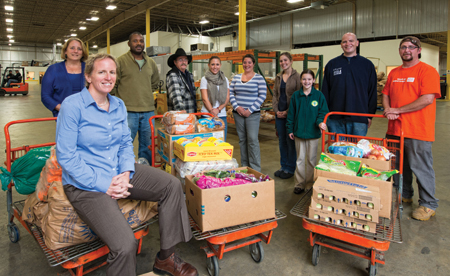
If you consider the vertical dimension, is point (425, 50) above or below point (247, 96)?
above

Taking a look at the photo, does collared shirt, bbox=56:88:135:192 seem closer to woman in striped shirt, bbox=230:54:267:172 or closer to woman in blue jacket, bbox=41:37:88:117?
woman in blue jacket, bbox=41:37:88:117

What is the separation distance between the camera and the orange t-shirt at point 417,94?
2.75 m

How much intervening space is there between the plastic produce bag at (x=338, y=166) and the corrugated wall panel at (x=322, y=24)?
1633 centimetres

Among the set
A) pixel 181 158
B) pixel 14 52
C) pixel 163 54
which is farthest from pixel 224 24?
pixel 14 52

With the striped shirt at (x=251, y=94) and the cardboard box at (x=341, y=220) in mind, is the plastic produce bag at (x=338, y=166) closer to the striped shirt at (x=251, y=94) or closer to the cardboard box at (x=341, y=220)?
the cardboard box at (x=341, y=220)

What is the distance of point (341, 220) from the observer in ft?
6.89

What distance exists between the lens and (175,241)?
76.9 inches

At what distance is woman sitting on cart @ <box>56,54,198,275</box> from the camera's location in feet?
5.59

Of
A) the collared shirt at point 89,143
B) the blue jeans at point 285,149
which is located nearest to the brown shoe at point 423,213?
the blue jeans at point 285,149

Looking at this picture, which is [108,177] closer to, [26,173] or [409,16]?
[26,173]

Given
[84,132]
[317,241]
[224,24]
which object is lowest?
[317,241]

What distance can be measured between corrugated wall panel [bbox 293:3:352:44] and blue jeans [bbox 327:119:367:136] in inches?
602

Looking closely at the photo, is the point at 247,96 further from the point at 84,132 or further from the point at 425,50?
the point at 425,50

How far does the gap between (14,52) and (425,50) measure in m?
39.9
